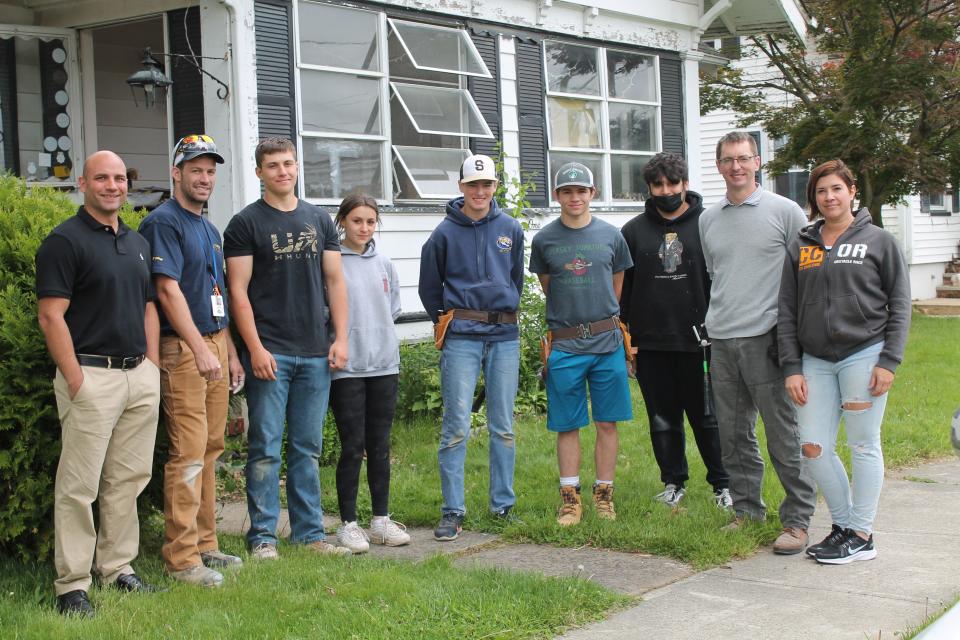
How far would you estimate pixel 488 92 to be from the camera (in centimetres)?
1067

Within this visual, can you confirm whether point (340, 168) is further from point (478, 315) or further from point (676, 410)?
point (676, 410)

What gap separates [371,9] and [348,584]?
622 cm

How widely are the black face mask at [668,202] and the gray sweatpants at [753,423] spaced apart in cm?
97

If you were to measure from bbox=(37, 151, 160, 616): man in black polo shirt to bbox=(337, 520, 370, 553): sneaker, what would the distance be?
50.2 inches

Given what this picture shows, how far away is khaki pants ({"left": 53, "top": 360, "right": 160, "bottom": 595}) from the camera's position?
4609mm

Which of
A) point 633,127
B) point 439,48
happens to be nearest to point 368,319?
point 439,48

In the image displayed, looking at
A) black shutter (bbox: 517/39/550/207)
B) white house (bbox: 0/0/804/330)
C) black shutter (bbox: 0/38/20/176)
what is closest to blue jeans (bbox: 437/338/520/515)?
white house (bbox: 0/0/804/330)

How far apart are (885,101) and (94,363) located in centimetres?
1305

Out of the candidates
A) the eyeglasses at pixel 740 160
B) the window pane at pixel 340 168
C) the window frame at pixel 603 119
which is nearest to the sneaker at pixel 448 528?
the eyeglasses at pixel 740 160

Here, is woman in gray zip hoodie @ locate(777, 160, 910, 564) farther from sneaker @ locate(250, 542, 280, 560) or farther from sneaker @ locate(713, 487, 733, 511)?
sneaker @ locate(250, 542, 280, 560)

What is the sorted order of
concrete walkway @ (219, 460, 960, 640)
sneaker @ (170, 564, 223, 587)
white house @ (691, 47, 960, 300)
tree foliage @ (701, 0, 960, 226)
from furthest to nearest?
white house @ (691, 47, 960, 300), tree foliage @ (701, 0, 960, 226), sneaker @ (170, 564, 223, 587), concrete walkway @ (219, 460, 960, 640)

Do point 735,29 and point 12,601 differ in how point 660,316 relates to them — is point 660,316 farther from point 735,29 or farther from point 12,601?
point 735,29

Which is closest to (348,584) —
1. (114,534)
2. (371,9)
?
(114,534)

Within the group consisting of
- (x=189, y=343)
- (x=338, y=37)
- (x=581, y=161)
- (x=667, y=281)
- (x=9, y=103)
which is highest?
(x=338, y=37)
